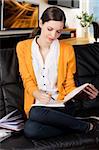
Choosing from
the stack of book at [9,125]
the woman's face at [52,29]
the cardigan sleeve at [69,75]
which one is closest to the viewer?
the stack of book at [9,125]

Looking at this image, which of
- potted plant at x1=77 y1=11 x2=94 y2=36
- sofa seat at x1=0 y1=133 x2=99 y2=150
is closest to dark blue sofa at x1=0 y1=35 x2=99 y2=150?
sofa seat at x1=0 y1=133 x2=99 y2=150

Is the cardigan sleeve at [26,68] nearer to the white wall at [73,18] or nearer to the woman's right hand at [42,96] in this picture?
the woman's right hand at [42,96]

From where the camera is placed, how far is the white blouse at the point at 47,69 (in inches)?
72.1

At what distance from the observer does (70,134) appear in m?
1.64

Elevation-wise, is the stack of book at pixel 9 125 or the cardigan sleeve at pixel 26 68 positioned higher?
the cardigan sleeve at pixel 26 68

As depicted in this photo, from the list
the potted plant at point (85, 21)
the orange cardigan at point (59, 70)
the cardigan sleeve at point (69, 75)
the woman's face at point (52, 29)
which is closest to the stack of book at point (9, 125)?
the orange cardigan at point (59, 70)

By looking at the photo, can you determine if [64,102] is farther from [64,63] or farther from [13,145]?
[13,145]

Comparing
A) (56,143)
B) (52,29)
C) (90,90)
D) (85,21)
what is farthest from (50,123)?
(85,21)

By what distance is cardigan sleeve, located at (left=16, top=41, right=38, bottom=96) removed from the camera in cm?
181

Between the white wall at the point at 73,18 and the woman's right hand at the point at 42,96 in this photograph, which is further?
the white wall at the point at 73,18

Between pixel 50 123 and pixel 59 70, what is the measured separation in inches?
14.5

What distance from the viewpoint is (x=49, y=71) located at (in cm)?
184

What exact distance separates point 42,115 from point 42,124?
0.06 m

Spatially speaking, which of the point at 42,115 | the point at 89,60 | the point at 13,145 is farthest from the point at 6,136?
the point at 89,60
